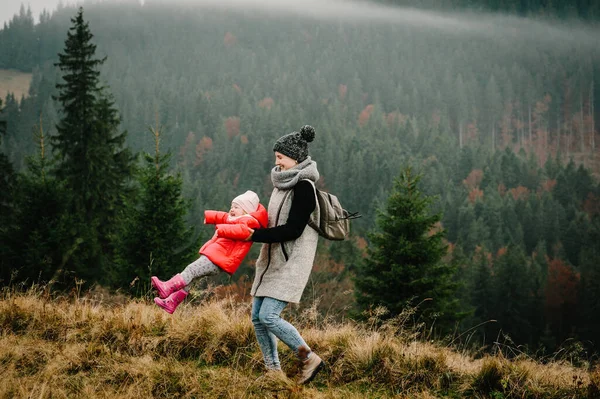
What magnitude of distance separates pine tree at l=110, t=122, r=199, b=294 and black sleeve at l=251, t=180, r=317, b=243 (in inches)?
492

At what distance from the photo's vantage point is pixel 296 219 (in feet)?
11.5

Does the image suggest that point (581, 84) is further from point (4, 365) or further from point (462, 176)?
point (4, 365)

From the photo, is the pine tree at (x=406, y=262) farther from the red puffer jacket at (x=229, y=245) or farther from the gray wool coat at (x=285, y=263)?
the red puffer jacket at (x=229, y=245)

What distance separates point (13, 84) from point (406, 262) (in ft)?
685

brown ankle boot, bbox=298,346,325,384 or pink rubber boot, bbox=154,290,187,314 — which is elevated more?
pink rubber boot, bbox=154,290,187,314

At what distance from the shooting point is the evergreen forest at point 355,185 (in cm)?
1598

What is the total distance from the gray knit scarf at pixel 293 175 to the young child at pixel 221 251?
10.1 inches

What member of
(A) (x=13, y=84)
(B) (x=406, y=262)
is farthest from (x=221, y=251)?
(A) (x=13, y=84)

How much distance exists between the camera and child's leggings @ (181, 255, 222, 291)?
3582mm

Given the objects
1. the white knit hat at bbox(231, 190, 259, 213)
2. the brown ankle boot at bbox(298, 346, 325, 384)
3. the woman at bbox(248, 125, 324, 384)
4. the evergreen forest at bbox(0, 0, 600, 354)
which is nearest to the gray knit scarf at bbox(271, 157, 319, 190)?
the woman at bbox(248, 125, 324, 384)

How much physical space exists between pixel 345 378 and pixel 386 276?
510 inches

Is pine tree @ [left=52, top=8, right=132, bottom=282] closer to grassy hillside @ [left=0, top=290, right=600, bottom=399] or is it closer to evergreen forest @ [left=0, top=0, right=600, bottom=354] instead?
evergreen forest @ [left=0, top=0, right=600, bottom=354]

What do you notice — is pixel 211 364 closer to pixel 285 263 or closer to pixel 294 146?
pixel 285 263

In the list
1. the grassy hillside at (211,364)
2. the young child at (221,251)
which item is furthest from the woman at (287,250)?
the grassy hillside at (211,364)
